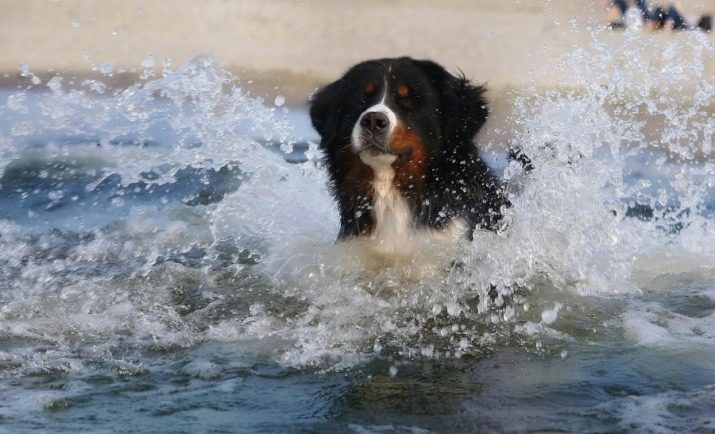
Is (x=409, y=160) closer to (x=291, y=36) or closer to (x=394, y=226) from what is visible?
(x=394, y=226)

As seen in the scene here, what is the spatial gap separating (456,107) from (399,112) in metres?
0.44

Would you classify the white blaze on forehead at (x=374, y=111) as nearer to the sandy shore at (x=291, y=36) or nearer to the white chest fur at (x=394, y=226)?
the white chest fur at (x=394, y=226)

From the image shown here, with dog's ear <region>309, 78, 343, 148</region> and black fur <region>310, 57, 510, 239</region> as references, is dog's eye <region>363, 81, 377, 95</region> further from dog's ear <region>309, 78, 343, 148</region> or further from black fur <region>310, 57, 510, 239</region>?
dog's ear <region>309, 78, 343, 148</region>

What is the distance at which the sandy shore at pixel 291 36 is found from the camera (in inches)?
441

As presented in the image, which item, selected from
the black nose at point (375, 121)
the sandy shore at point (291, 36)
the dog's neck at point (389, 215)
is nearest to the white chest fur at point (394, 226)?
the dog's neck at point (389, 215)

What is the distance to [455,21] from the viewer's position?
12.2 m

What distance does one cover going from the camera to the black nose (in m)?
4.79

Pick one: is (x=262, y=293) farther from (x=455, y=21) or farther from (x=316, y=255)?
(x=455, y=21)

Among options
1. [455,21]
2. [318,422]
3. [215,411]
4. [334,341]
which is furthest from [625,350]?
[455,21]

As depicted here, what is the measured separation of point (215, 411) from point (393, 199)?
1.99 meters

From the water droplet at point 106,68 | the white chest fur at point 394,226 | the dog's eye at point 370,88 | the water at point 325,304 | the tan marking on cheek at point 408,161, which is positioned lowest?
the water at point 325,304

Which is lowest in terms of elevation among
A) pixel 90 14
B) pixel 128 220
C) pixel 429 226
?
pixel 128 220

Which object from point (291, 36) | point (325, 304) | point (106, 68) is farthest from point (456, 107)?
point (291, 36)

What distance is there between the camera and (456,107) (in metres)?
5.29
